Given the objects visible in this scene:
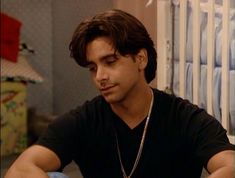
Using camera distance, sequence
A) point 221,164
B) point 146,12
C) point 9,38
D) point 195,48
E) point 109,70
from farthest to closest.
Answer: point 9,38
point 146,12
point 195,48
point 109,70
point 221,164

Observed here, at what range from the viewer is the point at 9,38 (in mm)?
2939

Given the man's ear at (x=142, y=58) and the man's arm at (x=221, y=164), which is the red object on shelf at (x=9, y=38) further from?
the man's arm at (x=221, y=164)

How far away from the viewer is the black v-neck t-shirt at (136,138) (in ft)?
4.37

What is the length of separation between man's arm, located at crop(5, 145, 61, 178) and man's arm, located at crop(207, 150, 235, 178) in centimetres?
41

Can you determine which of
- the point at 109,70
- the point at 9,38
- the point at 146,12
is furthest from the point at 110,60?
the point at 9,38

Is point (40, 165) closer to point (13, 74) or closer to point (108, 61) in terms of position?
point (108, 61)

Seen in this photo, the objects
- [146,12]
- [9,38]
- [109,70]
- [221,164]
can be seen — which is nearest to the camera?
[221,164]

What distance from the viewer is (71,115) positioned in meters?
1.38

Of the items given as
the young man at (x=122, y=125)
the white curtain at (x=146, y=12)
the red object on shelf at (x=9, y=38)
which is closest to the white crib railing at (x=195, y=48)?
the white curtain at (x=146, y=12)

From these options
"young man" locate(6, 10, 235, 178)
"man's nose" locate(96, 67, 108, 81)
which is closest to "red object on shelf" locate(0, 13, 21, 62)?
"young man" locate(6, 10, 235, 178)

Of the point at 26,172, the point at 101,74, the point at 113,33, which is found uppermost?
the point at 113,33

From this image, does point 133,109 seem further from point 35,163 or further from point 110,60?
point 35,163

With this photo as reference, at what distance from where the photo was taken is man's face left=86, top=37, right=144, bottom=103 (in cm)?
128

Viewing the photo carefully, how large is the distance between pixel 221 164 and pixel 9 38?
2.03m
